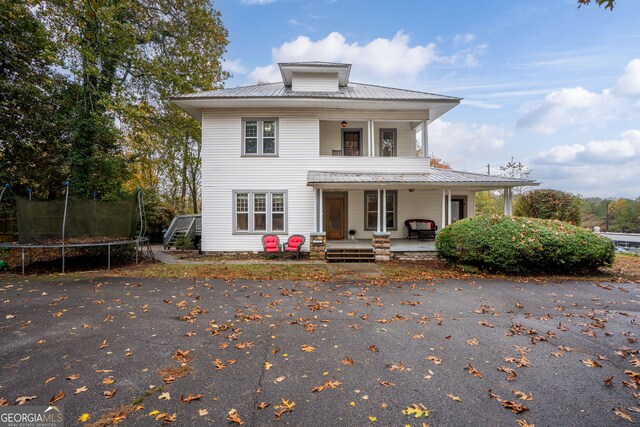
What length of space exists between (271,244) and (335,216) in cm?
367

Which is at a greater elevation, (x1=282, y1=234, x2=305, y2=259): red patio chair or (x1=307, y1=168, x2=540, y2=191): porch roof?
(x1=307, y1=168, x2=540, y2=191): porch roof

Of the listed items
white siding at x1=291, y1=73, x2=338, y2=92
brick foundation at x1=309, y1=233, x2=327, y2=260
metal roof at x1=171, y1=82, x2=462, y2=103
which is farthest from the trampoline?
white siding at x1=291, y1=73, x2=338, y2=92

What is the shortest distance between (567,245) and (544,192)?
8.73 metres

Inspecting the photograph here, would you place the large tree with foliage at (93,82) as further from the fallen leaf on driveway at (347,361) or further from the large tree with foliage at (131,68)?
the fallen leaf on driveway at (347,361)

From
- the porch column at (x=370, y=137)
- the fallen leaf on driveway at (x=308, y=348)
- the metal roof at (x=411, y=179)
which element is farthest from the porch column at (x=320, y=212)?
the fallen leaf on driveway at (x=308, y=348)

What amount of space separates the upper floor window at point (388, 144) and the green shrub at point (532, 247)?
6.53 metres

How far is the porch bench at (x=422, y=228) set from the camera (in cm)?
1391

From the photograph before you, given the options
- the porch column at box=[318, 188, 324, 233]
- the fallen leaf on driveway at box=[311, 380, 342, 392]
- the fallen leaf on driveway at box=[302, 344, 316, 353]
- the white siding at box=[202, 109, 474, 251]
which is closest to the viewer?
the fallen leaf on driveway at box=[311, 380, 342, 392]

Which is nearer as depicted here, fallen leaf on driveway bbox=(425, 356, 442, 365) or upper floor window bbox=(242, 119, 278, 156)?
fallen leaf on driveway bbox=(425, 356, 442, 365)

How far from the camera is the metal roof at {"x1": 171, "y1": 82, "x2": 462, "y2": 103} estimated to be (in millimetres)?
11969

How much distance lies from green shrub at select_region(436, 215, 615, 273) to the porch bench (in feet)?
15.4

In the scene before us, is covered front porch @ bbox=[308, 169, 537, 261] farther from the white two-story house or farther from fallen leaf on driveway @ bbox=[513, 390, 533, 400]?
fallen leaf on driveway @ bbox=[513, 390, 533, 400]

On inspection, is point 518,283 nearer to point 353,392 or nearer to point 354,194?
point 353,392

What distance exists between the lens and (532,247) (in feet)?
27.2
